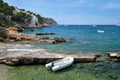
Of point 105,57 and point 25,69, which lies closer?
point 25,69

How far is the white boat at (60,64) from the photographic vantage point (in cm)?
2374

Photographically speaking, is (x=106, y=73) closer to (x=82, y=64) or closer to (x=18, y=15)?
(x=82, y=64)

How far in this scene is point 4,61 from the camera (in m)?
25.9

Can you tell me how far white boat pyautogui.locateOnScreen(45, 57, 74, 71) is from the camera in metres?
23.7

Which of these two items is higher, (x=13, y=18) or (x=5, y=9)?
(x=5, y=9)

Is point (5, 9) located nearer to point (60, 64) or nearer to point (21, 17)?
point (21, 17)

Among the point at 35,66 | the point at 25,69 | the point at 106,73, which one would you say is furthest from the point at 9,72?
the point at 106,73

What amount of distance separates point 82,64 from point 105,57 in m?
5.50

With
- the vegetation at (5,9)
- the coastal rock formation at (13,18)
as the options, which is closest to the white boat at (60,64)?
the coastal rock formation at (13,18)

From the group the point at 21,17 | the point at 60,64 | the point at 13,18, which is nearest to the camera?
the point at 60,64

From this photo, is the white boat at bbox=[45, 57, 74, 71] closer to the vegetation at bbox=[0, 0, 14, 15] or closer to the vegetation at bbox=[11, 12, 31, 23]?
the vegetation at bbox=[0, 0, 14, 15]

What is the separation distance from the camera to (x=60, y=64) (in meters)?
24.5

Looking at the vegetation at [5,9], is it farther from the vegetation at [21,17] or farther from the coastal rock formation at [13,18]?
the vegetation at [21,17]

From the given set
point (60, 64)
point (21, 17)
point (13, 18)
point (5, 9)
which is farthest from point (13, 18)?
point (60, 64)
